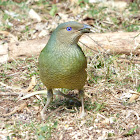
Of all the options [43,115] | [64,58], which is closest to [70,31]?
[64,58]

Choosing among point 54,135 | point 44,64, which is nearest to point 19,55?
point 44,64

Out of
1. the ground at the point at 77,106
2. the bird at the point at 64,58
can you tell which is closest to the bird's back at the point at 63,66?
the bird at the point at 64,58

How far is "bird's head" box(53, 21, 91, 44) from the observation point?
12.0ft

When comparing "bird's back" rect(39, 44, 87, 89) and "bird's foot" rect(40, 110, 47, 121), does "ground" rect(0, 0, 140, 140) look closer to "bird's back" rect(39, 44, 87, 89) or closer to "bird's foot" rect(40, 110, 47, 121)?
"bird's foot" rect(40, 110, 47, 121)

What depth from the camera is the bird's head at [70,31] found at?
3650 millimetres

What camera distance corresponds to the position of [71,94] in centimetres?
479

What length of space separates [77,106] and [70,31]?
126 centimetres

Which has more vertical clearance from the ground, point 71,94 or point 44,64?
point 44,64

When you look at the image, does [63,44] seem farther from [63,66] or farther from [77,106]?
[77,106]

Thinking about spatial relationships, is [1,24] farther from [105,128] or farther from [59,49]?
[105,128]

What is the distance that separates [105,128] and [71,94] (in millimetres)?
1172

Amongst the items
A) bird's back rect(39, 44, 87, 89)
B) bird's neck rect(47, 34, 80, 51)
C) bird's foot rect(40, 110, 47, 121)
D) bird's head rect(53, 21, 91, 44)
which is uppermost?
bird's head rect(53, 21, 91, 44)

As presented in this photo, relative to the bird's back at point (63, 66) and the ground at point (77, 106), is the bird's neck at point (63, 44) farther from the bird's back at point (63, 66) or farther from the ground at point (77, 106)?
the ground at point (77, 106)

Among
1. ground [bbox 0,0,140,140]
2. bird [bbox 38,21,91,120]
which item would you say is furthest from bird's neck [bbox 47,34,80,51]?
ground [bbox 0,0,140,140]
